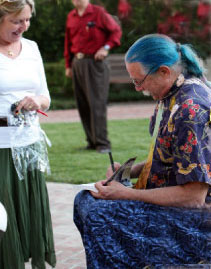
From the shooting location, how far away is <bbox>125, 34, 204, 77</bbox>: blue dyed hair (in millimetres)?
2693

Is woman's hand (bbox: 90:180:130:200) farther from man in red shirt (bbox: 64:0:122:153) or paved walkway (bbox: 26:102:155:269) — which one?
man in red shirt (bbox: 64:0:122:153)

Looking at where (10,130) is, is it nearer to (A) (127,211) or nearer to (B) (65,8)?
(A) (127,211)

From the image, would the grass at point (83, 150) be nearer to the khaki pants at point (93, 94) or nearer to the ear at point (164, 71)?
the khaki pants at point (93, 94)

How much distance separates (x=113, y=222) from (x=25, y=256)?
127 centimetres

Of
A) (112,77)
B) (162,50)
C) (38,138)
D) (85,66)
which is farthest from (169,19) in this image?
(162,50)

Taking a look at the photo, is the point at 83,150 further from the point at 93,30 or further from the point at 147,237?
the point at 147,237

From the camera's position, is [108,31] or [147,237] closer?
[147,237]

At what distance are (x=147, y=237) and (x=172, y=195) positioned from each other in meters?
0.23

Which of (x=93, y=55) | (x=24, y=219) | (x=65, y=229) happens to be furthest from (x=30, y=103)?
(x=93, y=55)

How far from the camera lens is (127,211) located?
8.79 ft

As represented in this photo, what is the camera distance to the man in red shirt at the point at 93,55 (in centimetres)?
840

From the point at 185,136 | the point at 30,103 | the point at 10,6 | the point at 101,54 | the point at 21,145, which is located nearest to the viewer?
the point at 185,136

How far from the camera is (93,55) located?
8.48 metres

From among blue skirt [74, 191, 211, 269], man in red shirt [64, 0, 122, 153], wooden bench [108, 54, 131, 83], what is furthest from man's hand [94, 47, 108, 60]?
wooden bench [108, 54, 131, 83]
